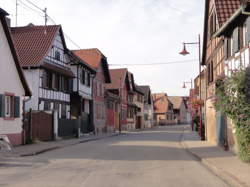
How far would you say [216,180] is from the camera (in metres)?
11.9

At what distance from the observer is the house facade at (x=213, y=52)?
22.3m

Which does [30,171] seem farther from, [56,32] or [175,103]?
[175,103]

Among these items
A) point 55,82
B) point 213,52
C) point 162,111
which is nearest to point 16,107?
point 55,82

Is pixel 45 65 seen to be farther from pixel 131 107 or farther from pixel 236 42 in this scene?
pixel 131 107

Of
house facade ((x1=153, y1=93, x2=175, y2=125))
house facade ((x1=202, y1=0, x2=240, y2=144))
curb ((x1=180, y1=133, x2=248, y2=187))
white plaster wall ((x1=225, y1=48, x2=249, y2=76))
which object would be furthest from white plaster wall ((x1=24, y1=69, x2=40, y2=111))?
house facade ((x1=153, y1=93, x2=175, y2=125))

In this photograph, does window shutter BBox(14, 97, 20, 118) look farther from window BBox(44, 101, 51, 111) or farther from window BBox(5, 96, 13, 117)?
window BBox(44, 101, 51, 111)

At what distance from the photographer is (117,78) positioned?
68.1 metres

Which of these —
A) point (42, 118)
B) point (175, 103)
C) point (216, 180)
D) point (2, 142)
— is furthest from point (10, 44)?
point (175, 103)

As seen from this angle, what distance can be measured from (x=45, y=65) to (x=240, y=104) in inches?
764

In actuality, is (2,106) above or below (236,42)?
below

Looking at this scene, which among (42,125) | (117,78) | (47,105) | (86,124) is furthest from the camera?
(117,78)

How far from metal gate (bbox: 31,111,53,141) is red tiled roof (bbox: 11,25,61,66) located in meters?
3.98

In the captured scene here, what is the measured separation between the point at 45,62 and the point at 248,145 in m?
20.5

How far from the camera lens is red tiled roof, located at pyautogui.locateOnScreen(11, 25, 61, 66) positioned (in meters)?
31.7
